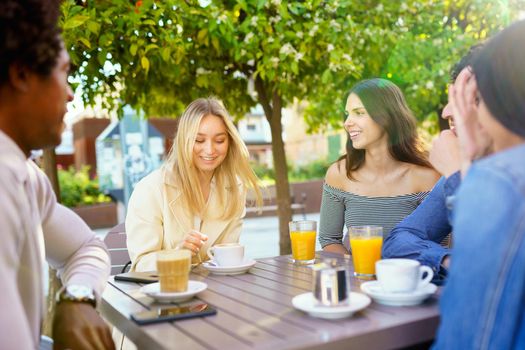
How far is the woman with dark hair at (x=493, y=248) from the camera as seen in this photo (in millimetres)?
983

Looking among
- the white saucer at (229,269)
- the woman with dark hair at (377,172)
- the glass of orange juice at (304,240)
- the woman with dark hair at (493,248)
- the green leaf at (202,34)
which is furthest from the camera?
the green leaf at (202,34)

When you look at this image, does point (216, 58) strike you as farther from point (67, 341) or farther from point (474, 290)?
point (474, 290)

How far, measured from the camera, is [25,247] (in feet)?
3.91

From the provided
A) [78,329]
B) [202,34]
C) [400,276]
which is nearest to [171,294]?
[78,329]

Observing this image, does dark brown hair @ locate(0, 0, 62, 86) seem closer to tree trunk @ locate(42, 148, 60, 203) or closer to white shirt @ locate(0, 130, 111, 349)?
white shirt @ locate(0, 130, 111, 349)

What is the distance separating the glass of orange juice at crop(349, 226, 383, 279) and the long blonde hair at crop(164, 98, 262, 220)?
43.5 inches

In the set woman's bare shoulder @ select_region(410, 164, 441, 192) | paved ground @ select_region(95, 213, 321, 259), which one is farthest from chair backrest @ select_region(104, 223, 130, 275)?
paved ground @ select_region(95, 213, 321, 259)

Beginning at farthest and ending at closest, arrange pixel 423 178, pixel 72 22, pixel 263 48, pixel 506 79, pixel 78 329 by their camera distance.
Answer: pixel 263 48 < pixel 423 178 < pixel 72 22 < pixel 78 329 < pixel 506 79

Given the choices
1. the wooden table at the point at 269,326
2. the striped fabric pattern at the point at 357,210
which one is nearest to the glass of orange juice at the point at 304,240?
the wooden table at the point at 269,326

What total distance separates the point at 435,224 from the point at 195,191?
4.19 feet

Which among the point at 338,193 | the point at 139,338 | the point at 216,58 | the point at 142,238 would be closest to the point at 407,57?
the point at 216,58

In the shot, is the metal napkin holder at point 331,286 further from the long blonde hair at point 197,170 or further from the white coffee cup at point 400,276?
the long blonde hair at point 197,170

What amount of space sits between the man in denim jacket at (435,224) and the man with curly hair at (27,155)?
1126mm

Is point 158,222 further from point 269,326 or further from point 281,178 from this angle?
point 281,178
